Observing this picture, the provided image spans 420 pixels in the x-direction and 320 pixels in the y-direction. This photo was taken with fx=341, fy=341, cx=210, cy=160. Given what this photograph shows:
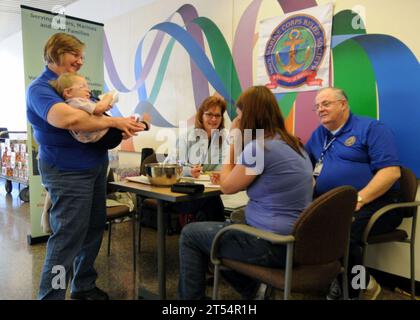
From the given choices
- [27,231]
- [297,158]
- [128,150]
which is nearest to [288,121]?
[297,158]

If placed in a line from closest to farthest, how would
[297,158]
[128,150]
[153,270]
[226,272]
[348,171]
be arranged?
1. [297,158]
2. [226,272]
3. [348,171]
4. [153,270]
5. [128,150]

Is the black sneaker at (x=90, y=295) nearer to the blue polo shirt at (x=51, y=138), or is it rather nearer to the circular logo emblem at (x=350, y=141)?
the blue polo shirt at (x=51, y=138)

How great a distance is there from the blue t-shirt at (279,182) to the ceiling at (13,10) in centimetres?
516

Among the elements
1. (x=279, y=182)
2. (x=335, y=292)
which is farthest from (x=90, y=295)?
(x=335, y=292)

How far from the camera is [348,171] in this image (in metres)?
2.10

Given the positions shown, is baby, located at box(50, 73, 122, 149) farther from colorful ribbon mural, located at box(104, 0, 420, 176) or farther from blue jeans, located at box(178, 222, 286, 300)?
colorful ribbon mural, located at box(104, 0, 420, 176)

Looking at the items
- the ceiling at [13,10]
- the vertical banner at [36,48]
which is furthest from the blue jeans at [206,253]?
the ceiling at [13,10]

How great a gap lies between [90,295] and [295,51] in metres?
2.26

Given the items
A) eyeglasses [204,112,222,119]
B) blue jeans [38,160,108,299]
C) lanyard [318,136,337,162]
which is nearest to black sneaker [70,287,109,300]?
blue jeans [38,160,108,299]

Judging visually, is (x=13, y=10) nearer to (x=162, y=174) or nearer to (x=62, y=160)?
(x=62, y=160)

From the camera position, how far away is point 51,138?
1688mm

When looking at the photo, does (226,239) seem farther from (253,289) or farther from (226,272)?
(253,289)

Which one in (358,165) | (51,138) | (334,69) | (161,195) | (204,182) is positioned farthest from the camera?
(334,69)

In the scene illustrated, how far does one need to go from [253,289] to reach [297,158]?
77 centimetres
